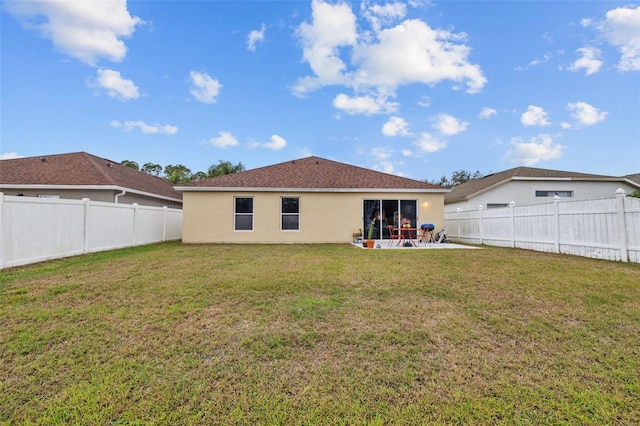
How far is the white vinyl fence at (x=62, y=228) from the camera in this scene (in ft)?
21.3

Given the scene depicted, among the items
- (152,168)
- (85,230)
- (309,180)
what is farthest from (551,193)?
(152,168)

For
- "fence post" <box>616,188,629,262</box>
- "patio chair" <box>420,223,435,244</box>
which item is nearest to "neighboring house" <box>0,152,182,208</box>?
"patio chair" <box>420,223,435,244</box>

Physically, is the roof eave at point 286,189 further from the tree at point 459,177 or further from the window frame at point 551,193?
the tree at point 459,177

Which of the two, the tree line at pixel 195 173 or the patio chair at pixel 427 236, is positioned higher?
the tree line at pixel 195 173

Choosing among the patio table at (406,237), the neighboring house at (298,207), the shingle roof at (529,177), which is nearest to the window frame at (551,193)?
the shingle roof at (529,177)

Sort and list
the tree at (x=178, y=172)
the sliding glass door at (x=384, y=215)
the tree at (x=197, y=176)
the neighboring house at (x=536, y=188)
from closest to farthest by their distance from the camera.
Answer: the sliding glass door at (x=384, y=215) < the neighboring house at (x=536, y=188) < the tree at (x=197, y=176) < the tree at (x=178, y=172)

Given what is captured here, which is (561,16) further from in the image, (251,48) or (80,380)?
(80,380)

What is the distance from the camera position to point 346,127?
1959cm

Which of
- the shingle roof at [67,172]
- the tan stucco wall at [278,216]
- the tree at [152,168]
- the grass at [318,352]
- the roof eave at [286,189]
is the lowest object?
the grass at [318,352]

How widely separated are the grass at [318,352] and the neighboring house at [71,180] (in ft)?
31.0

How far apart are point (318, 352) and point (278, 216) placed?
11024mm

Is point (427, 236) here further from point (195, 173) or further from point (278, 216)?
point (195, 173)

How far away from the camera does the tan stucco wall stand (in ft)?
43.9

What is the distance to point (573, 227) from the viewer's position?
360 inches
